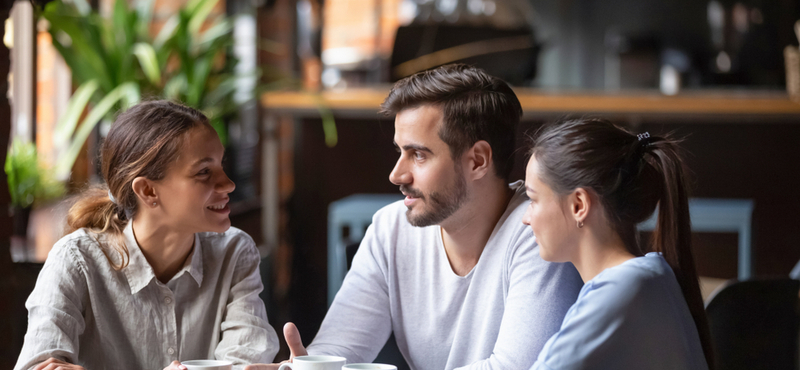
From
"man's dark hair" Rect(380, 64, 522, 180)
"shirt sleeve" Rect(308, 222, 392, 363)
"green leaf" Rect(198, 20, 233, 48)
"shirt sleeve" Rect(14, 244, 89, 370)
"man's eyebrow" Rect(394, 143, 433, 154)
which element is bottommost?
"shirt sleeve" Rect(308, 222, 392, 363)

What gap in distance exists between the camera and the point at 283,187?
3.30m

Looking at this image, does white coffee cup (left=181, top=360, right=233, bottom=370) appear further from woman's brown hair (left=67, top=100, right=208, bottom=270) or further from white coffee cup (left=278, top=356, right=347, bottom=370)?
woman's brown hair (left=67, top=100, right=208, bottom=270)

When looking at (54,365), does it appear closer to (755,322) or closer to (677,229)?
(677,229)

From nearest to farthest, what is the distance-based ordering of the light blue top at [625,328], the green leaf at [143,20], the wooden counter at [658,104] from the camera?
the light blue top at [625,328] < the green leaf at [143,20] < the wooden counter at [658,104]

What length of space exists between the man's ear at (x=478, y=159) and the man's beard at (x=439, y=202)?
19 millimetres

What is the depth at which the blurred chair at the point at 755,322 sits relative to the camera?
1489 millimetres

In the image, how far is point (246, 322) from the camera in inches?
45.1

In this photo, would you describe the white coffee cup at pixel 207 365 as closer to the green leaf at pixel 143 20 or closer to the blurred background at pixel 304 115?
the blurred background at pixel 304 115

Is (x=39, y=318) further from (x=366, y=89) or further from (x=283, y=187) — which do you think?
(x=283, y=187)

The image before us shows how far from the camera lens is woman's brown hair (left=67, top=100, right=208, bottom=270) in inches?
42.8

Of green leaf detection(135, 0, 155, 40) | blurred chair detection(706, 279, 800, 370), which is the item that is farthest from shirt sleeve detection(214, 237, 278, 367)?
green leaf detection(135, 0, 155, 40)

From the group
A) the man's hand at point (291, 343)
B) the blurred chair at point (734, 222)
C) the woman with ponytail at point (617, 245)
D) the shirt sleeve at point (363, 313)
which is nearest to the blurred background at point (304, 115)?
the blurred chair at point (734, 222)

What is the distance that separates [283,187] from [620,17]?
255 cm

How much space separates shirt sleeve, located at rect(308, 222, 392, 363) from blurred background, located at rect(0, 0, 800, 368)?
53 centimetres
